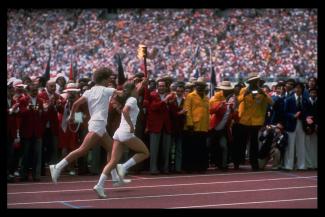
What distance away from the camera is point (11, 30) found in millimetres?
49688

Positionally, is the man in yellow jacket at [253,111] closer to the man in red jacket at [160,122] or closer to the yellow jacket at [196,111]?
the yellow jacket at [196,111]

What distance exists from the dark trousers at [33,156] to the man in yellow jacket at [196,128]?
3154 millimetres

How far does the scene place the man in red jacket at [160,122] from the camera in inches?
606

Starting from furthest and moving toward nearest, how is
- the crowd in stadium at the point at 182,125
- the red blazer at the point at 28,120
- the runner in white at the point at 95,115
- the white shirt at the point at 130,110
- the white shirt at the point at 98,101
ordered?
the crowd in stadium at the point at 182,125
the red blazer at the point at 28,120
the white shirt at the point at 130,110
the white shirt at the point at 98,101
the runner in white at the point at 95,115

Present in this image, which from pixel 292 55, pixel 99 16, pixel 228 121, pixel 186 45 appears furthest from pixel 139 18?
pixel 228 121

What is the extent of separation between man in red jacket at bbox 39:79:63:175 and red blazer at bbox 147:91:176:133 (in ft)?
5.91

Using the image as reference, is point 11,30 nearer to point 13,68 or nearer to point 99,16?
point 99,16

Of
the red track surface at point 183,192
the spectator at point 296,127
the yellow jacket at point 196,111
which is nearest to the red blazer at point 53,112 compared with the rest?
the red track surface at point 183,192

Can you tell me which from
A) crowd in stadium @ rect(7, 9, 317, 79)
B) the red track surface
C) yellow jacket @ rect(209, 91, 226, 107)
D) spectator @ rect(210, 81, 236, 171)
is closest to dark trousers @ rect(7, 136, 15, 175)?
the red track surface

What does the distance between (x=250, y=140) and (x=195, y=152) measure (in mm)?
1358

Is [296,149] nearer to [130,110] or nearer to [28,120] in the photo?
[130,110]
